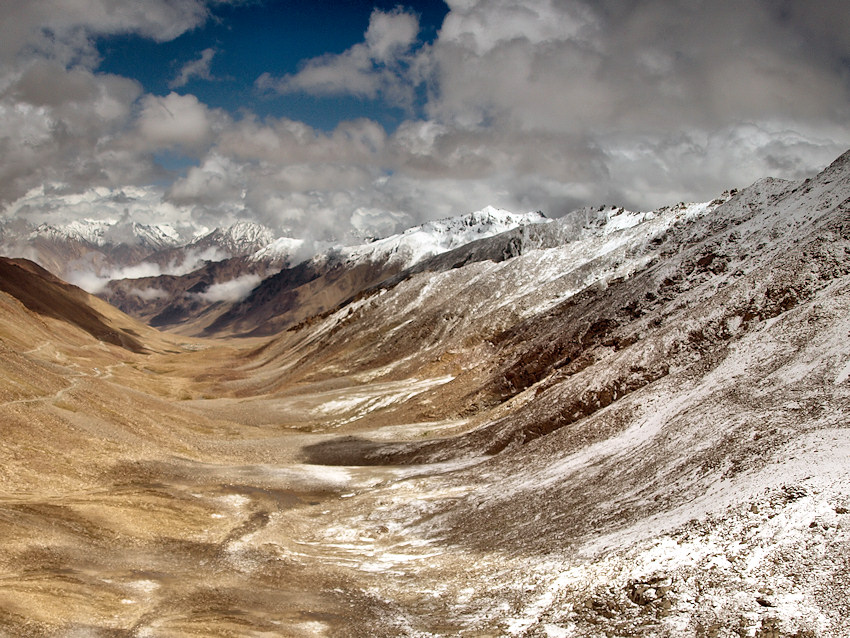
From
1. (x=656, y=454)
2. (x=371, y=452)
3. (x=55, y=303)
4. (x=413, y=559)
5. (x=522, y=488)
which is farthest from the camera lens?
(x=55, y=303)

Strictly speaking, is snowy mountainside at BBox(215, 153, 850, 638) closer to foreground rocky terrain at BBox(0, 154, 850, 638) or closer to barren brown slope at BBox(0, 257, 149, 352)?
foreground rocky terrain at BBox(0, 154, 850, 638)

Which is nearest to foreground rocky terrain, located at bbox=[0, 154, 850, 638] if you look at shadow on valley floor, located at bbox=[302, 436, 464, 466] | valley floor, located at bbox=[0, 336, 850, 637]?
valley floor, located at bbox=[0, 336, 850, 637]

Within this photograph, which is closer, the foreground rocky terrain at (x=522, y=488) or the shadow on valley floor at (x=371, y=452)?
the foreground rocky terrain at (x=522, y=488)

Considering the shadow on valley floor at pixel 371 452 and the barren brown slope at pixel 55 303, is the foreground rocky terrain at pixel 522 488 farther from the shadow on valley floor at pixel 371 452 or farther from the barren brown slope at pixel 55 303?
the barren brown slope at pixel 55 303

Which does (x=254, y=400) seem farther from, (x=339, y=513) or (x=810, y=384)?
(x=810, y=384)

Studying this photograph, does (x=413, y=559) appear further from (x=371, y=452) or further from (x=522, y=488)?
(x=371, y=452)

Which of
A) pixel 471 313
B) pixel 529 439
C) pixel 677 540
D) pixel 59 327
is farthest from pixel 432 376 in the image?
pixel 59 327

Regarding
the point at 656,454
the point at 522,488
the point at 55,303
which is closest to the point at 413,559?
the point at 522,488

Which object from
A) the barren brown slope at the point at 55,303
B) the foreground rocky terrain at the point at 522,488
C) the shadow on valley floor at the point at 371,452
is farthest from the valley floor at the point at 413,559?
the barren brown slope at the point at 55,303
